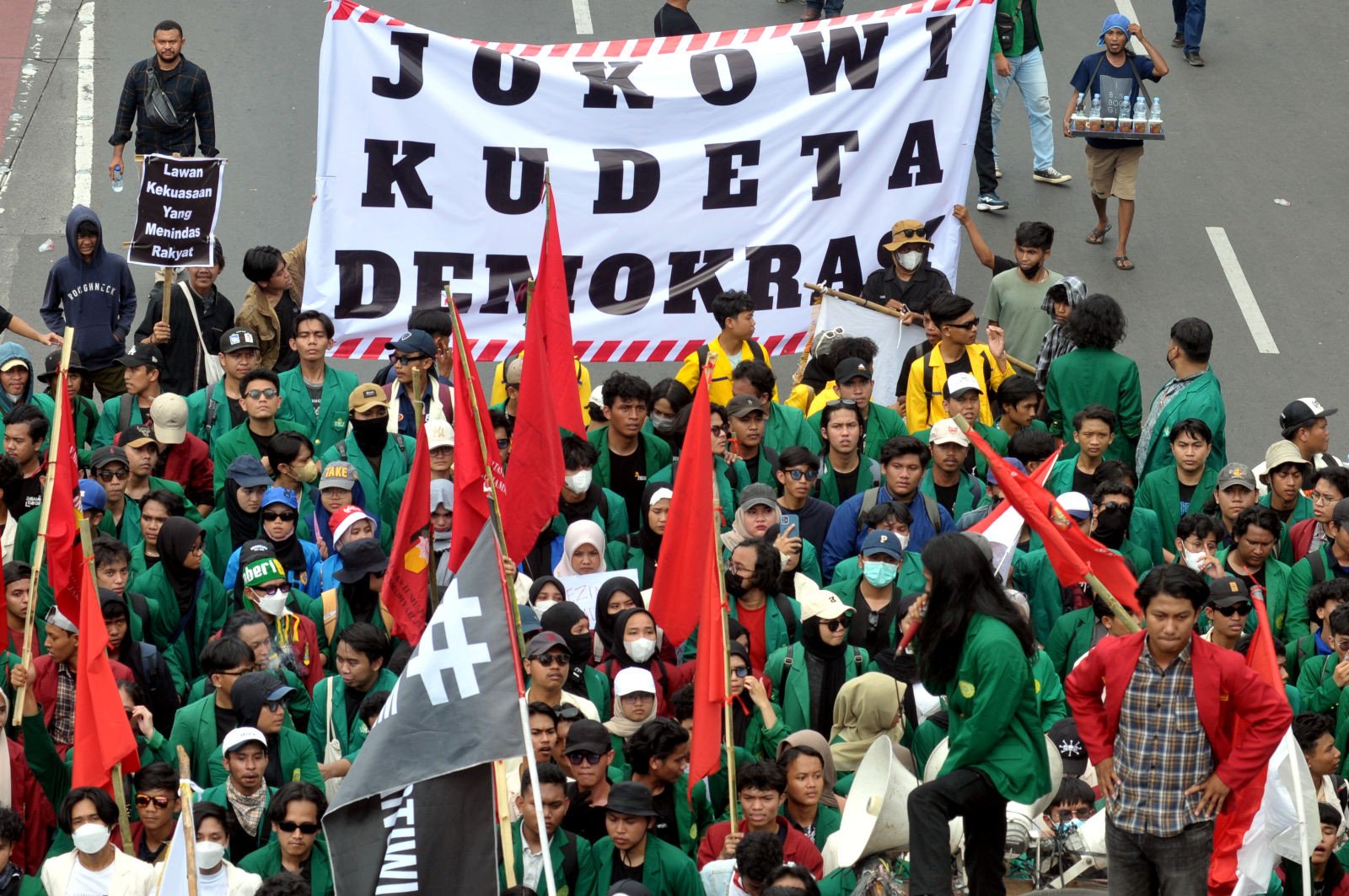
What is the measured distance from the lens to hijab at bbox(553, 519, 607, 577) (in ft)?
38.8

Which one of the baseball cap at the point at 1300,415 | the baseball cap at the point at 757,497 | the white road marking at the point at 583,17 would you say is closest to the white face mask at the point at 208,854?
the baseball cap at the point at 757,497

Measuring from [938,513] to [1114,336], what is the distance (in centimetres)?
192

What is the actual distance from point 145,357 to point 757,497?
4.26 meters

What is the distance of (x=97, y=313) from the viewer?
49.1 ft

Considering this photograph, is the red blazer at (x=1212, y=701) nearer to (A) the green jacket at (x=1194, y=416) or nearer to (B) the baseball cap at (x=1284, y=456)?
(B) the baseball cap at (x=1284, y=456)

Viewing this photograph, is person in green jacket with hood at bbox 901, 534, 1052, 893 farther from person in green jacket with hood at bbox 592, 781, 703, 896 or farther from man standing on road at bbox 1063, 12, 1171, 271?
man standing on road at bbox 1063, 12, 1171, 271

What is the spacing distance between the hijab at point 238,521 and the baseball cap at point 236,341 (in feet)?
4.19

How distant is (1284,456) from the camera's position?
12.5 meters

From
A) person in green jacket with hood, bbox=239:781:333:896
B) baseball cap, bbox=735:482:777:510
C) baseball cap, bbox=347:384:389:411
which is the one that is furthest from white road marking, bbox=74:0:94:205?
person in green jacket with hood, bbox=239:781:333:896

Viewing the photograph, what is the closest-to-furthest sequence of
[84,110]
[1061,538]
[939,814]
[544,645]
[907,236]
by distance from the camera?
[939,814], [1061,538], [544,645], [907,236], [84,110]

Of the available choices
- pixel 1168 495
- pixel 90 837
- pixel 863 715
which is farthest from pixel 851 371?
pixel 90 837

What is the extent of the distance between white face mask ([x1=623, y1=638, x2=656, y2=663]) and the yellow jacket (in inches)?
120

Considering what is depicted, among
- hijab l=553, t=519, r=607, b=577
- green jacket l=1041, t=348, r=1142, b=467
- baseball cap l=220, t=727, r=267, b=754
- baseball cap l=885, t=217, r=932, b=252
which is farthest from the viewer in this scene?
baseball cap l=885, t=217, r=932, b=252

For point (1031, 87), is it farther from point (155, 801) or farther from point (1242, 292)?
point (155, 801)
